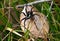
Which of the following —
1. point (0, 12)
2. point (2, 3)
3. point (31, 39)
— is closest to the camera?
point (31, 39)

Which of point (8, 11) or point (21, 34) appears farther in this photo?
point (8, 11)

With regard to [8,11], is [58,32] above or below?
below

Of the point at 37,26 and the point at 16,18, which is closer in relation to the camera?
the point at 37,26

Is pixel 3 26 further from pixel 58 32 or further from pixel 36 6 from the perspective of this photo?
pixel 58 32

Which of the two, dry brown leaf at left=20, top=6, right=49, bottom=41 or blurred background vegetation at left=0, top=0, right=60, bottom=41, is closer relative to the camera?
dry brown leaf at left=20, top=6, right=49, bottom=41

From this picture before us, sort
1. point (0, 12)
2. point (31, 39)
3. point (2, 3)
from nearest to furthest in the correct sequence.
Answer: point (31, 39) → point (0, 12) → point (2, 3)

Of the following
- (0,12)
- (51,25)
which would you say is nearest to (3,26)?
(0,12)

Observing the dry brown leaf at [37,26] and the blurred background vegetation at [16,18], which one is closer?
the dry brown leaf at [37,26]

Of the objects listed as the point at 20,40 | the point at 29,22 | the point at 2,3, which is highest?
the point at 2,3
